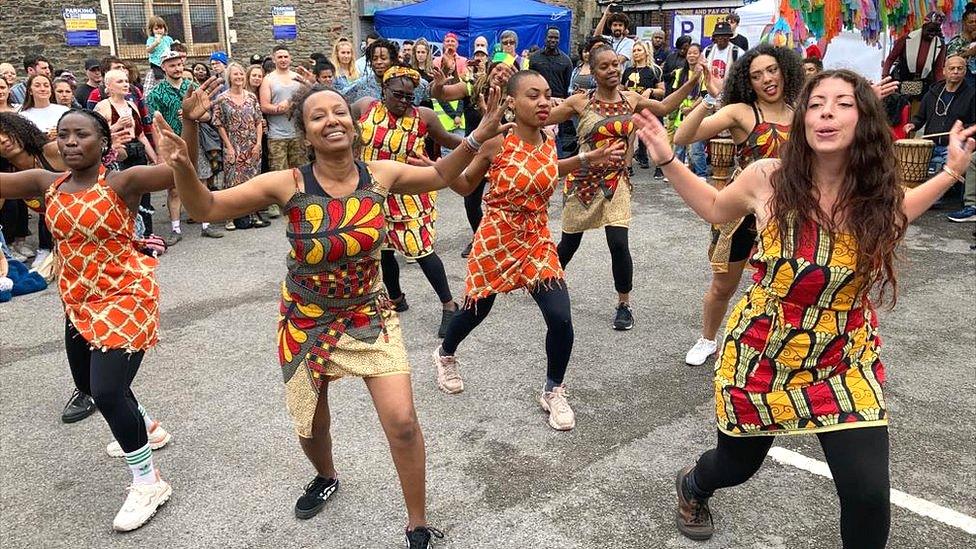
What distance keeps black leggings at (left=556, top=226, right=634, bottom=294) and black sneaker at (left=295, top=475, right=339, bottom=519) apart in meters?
2.38

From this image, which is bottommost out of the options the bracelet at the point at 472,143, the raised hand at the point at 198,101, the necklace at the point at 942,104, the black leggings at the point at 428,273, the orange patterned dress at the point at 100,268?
the black leggings at the point at 428,273

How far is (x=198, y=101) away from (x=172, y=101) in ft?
18.1

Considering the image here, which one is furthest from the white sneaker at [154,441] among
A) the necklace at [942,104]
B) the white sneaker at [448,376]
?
the necklace at [942,104]

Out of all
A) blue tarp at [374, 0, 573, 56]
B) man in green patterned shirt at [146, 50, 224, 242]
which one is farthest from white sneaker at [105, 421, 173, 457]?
blue tarp at [374, 0, 573, 56]

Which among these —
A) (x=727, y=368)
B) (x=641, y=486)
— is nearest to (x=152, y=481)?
(x=641, y=486)

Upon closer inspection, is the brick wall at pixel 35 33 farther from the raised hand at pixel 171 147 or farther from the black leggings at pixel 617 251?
the raised hand at pixel 171 147

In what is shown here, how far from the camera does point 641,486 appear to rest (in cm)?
327

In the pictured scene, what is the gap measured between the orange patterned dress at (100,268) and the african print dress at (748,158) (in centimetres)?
290

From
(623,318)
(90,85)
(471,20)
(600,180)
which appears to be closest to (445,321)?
(623,318)

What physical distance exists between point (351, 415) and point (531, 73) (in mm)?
2016

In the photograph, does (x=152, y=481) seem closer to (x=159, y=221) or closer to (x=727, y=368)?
(x=727, y=368)

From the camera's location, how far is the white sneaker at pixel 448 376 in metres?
4.23

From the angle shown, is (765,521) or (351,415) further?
(351,415)

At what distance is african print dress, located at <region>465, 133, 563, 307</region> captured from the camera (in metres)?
→ 3.79
